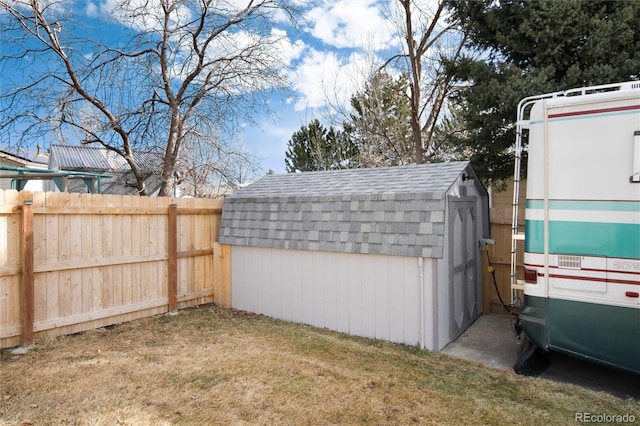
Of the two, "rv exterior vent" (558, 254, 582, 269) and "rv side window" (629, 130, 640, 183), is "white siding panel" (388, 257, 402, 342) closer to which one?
"rv exterior vent" (558, 254, 582, 269)

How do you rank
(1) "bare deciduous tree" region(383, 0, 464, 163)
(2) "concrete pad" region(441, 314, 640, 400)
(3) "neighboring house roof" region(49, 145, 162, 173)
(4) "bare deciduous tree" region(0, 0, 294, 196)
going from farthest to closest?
1. (3) "neighboring house roof" region(49, 145, 162, 173)
2. (1) "bare deciduous tree" region(383, 0, 464, 163)
3. (4) "bare deciduous tree" region(0, 0, 294, 196)
4. (2) "concrete pad" region(441, 314, 640, 400)

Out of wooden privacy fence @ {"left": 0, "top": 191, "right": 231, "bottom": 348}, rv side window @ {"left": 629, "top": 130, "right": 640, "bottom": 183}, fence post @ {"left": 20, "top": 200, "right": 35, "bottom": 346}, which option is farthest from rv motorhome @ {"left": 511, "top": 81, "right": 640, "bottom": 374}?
fence post @ {"left": 20, "top": 200, "right": 35, "bottom": 346}

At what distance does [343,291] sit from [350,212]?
1.10 meters

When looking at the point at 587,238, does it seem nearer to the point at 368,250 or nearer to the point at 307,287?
the point at 368,250

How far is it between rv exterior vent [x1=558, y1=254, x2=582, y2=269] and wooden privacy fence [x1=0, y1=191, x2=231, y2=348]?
4909 millimetres

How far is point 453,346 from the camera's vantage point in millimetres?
4984

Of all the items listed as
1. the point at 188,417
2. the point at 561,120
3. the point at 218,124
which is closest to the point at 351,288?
the point at 188,417

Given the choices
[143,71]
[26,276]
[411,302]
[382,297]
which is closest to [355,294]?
[382,297]

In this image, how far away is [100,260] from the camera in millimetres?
5348

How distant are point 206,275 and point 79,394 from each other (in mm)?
3433

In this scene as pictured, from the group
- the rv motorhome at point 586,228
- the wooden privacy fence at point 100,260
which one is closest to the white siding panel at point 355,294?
the rv motorhome at point 586,228

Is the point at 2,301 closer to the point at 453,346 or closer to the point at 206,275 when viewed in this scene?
the point at 206,275

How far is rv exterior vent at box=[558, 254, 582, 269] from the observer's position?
3.63 metres

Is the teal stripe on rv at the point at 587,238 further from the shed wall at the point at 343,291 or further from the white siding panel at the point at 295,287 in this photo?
the white siding panel at the point at 295,287
